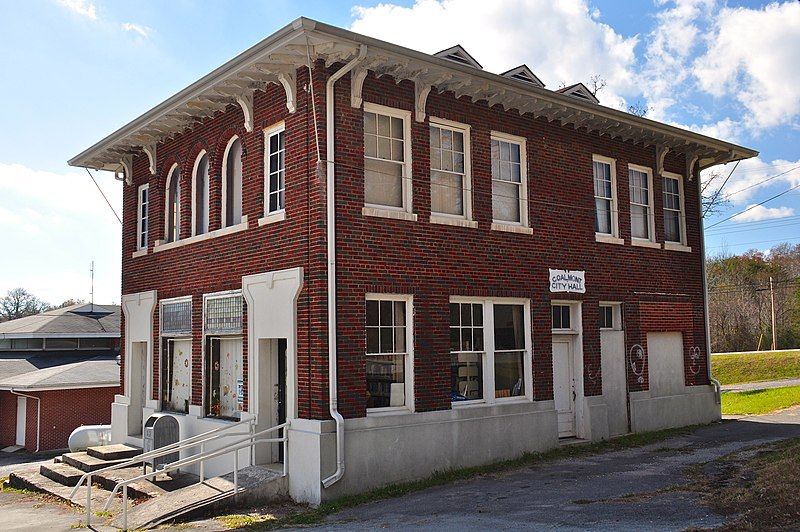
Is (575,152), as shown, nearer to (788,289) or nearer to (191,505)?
(191,505)

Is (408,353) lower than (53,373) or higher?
higher

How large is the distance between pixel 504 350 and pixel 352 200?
13.9 feet

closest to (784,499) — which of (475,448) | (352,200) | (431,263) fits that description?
(475,448)

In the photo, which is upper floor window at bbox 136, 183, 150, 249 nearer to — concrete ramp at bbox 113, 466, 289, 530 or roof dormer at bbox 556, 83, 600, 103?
concrete ramp at bbox 113, 466, 289, 530

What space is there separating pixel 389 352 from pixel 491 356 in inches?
90.3

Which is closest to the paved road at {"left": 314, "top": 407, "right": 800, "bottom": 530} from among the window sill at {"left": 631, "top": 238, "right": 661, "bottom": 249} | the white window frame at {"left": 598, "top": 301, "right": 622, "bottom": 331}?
the white window frame at {"left": 598, "top": 301, "right": 622, "bottom": 331}

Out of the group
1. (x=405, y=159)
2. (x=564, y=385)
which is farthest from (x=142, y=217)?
(x=564, y=385)

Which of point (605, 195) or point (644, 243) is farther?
point (644, 243)

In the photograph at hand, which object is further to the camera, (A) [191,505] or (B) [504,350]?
(B) [504,350]

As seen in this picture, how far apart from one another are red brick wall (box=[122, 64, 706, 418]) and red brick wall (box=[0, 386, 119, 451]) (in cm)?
1078

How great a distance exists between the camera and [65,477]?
1500cm

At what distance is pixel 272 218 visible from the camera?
12883mm

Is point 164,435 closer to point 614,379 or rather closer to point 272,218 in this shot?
point 272,218

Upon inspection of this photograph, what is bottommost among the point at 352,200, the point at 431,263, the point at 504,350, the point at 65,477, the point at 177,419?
the point at 65,477
